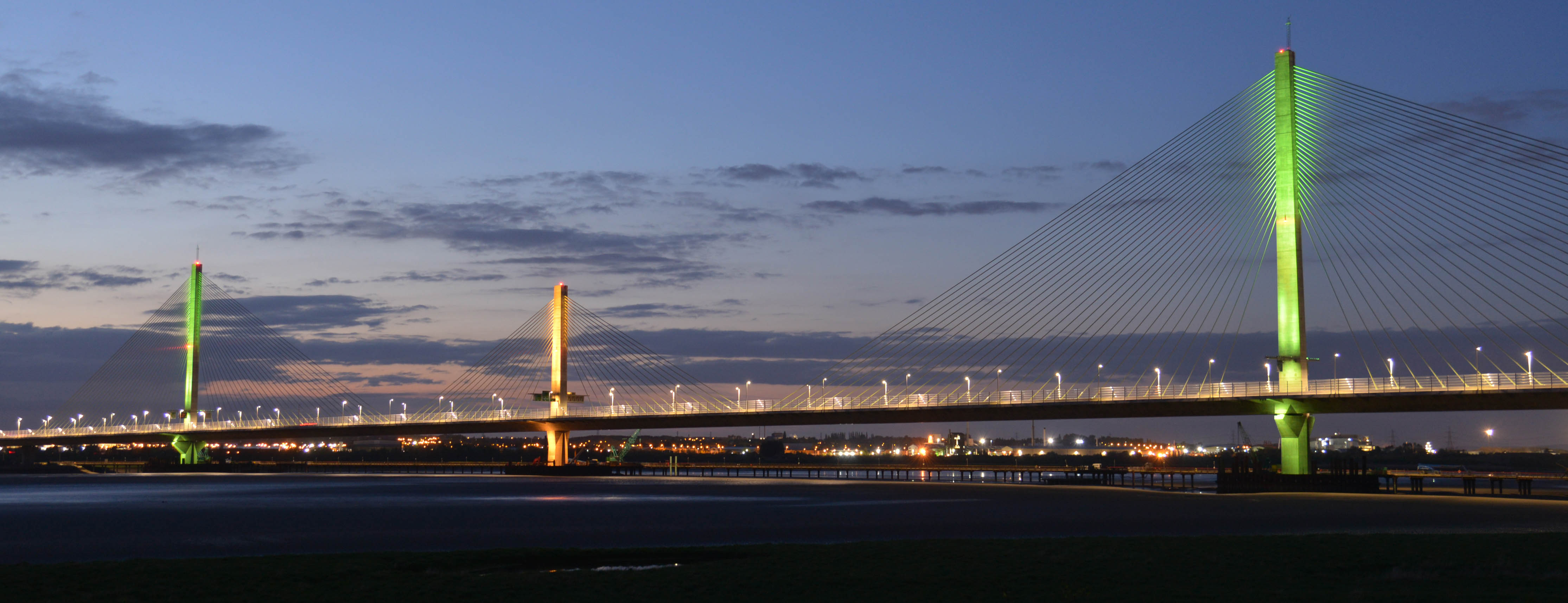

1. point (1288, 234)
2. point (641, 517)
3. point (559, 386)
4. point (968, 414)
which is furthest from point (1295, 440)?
point (559, 386)

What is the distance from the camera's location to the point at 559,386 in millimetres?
109250

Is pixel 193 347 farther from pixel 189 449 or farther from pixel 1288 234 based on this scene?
pixel 1288 234

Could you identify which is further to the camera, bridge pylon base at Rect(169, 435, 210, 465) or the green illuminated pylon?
bridge pylon base at Rect(169, 435, 210, 465)

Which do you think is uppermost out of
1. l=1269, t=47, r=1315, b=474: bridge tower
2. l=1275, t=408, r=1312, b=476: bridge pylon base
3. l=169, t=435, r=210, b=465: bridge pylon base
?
l=1269, t=47, r=1315, b=474: bridge tower

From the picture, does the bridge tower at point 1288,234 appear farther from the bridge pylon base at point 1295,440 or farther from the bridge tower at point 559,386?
the bridge tower at point 559,386

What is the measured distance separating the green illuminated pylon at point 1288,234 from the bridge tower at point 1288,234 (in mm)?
17

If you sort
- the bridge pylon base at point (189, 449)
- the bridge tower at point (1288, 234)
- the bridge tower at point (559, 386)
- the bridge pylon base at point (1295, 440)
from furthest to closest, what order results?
the bridge pylon base at point (189, 449)
the bridge tower at point (559, 386)
the bridge pylon base at point (1295, 440)
the bridge tower at point (1288, 234)

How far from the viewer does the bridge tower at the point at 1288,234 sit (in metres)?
57.7

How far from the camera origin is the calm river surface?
29.2 m

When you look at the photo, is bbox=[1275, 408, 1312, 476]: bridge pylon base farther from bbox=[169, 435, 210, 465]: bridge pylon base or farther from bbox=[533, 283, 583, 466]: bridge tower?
bbox=[169, 435, 210, 465]: bridge pylon base

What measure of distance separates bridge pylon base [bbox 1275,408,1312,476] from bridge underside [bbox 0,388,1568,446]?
0.49 metres

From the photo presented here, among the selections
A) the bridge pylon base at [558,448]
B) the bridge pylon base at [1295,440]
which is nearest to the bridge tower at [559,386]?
the bridge pylon base at [558,448]

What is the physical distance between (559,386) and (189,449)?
52592mm

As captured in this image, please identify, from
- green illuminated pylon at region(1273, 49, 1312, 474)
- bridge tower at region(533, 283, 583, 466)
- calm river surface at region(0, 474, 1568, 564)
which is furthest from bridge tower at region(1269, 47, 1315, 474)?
bridge tower at region(533, 283, 583, 466)
